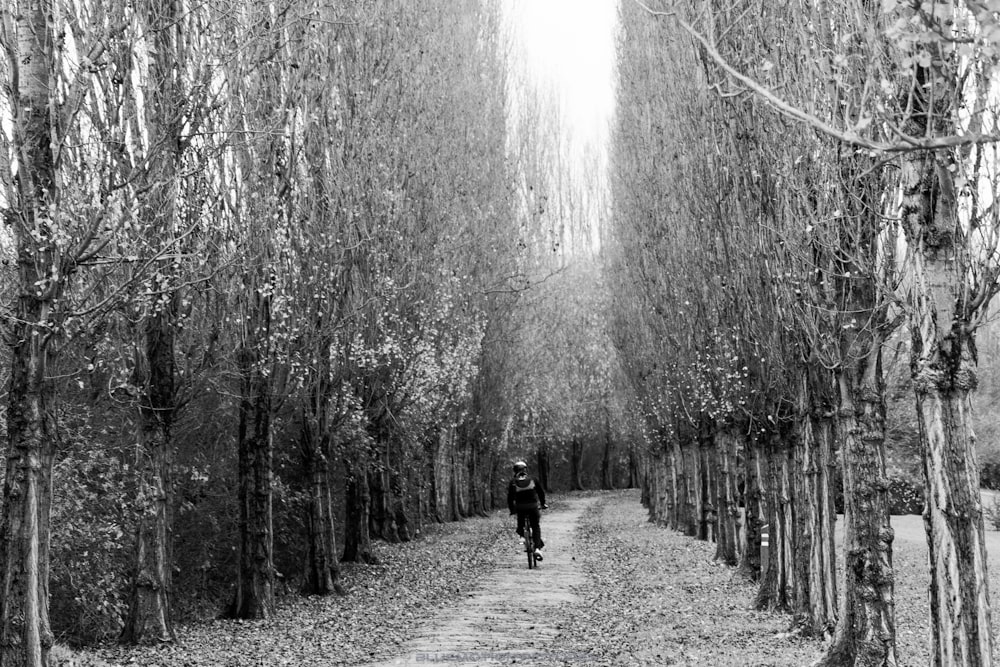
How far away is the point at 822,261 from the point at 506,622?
6.86 meters

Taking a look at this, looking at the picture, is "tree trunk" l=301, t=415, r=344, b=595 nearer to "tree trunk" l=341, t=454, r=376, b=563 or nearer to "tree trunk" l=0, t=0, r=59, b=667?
"tree trunk" l=341, t=454, r=376, b=563

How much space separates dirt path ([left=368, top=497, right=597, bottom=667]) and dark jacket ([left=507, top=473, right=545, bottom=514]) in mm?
1360

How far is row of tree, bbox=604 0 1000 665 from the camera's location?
7.80 metres

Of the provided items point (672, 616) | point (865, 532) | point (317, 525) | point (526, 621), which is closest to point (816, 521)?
point (865, 532)

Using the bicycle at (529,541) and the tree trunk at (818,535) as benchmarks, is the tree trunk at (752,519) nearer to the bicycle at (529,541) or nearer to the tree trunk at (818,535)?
the bicycle at (529,541)

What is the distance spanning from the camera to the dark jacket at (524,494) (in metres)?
22.7

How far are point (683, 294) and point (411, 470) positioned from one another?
16.7 m

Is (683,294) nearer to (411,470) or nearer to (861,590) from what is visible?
(861,590)

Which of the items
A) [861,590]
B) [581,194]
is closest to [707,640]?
[861,590]

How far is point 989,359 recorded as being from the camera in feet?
182

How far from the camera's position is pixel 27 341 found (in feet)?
32.6

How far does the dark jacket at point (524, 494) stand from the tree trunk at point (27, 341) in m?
13.4

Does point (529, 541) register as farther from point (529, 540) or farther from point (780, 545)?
point (780, 545)

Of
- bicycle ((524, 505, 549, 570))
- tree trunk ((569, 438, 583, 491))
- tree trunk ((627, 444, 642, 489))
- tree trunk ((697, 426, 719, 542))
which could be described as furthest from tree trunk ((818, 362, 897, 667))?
tree trunk ((627, 444, 642, 489))
